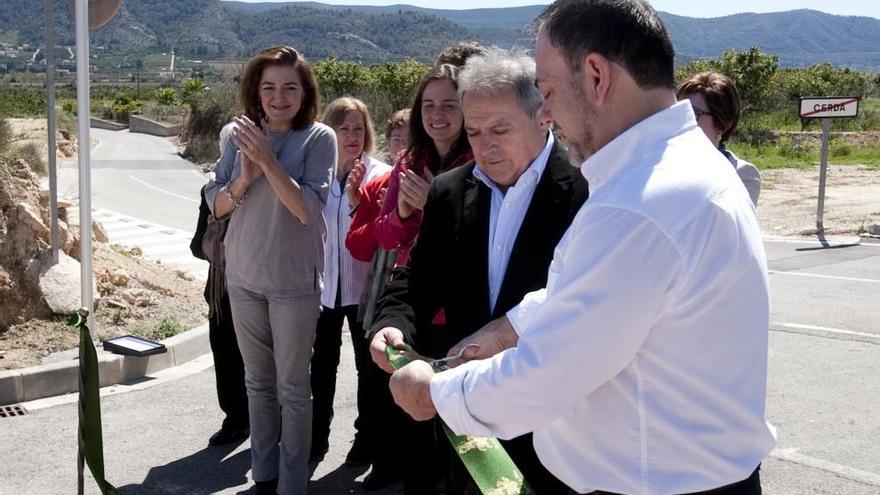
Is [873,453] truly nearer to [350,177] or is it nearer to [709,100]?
[709,100]

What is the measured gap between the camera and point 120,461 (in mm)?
5230

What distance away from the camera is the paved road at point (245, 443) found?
16.1 feet

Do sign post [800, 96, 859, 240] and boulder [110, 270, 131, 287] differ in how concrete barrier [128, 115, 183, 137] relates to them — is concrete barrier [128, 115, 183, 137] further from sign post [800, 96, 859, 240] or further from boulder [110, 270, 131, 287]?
boulder [110, 270, 131, 287]

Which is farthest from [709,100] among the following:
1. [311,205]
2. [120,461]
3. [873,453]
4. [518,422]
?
[120,461]

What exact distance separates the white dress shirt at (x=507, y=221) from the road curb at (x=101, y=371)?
3994 mm

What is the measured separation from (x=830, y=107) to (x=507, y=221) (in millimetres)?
13865

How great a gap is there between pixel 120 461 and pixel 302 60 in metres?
2.51

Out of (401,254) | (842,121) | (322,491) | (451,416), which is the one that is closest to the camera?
(451,416)

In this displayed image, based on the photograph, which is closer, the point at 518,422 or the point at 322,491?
the point at 518,422

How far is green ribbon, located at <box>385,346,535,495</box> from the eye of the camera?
2295 millimetres

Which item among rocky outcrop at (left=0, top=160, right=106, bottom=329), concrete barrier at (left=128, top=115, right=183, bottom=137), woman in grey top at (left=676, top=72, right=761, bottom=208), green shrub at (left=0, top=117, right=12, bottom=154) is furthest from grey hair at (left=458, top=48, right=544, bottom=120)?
concrete barrier at (left=128, top=115, right=183, bottom=137)

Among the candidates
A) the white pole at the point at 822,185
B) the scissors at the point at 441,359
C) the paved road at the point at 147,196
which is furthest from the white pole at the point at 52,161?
the white pole at the point at 822,185

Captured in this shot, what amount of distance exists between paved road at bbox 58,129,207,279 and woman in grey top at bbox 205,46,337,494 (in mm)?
6924

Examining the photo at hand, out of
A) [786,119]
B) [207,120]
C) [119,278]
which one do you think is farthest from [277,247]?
[786,119]
